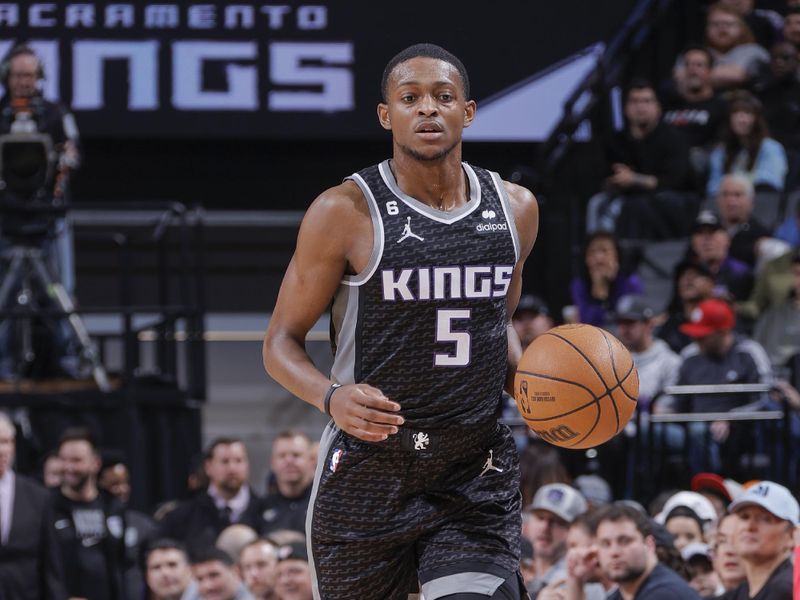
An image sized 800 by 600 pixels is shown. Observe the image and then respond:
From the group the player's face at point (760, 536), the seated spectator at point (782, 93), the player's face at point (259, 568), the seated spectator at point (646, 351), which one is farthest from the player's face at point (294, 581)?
the seated spectator at point (782, 93)

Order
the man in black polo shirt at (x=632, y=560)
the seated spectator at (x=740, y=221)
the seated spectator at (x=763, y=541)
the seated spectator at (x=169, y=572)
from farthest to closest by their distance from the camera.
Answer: the seated spectator at (x=740, y=221) < the seated spectator at (x=169, y=572) < the man in black polo shirt at (x=632, y=560) < the seated spectator at (x=763, y=541)

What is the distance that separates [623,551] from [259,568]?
8.17 feet

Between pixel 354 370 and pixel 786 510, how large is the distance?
2.90 m

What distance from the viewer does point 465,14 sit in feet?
47.9

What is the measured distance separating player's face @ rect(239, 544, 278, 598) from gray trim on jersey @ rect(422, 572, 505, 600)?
4.20 m

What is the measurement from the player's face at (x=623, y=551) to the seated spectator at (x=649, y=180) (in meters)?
6.20

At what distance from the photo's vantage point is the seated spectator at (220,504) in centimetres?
999

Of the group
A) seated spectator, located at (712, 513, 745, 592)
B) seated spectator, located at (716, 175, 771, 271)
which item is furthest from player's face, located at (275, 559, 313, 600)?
seated spectator, located at (716, 175, 771, 271)

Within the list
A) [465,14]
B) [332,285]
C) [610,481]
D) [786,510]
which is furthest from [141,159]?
A: [332,285]

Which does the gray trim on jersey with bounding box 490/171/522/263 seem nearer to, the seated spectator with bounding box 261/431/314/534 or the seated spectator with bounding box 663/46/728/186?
the seated spectator with bounding box 261/431/314/534

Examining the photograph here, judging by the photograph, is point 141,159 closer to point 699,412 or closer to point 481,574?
point 699,412

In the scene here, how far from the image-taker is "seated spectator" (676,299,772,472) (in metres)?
10.1

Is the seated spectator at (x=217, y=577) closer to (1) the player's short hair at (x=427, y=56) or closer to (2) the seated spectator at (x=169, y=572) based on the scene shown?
(2) the seated spectator at (x=169, y=572)

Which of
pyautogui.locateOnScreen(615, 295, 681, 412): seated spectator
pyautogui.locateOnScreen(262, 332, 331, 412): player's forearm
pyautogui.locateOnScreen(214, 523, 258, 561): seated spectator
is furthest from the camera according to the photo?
pyautogui.locateOnScreen(615, 295, 681, 412): seated spectator
